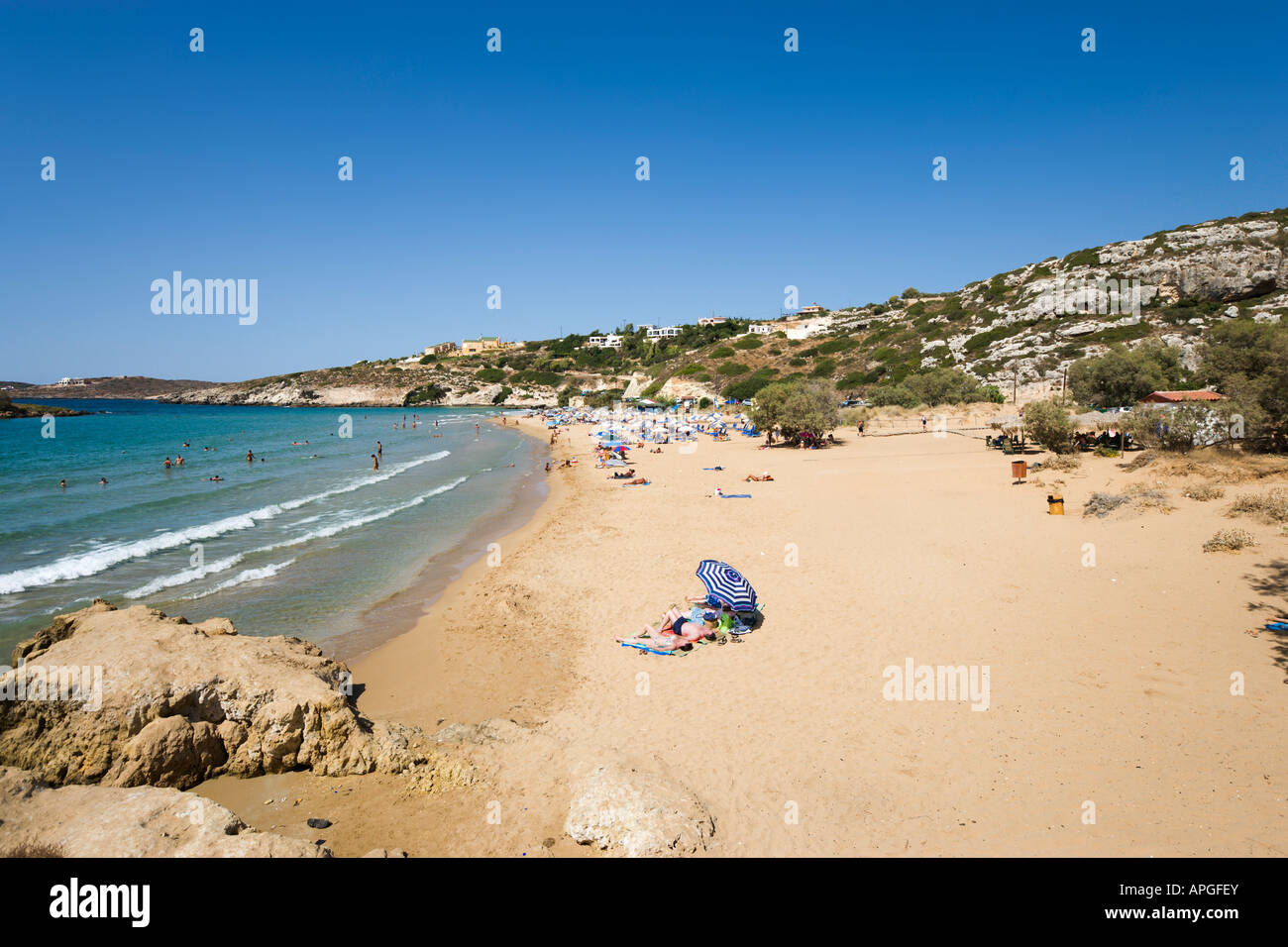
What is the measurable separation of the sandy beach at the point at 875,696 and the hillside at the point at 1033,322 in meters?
38.1

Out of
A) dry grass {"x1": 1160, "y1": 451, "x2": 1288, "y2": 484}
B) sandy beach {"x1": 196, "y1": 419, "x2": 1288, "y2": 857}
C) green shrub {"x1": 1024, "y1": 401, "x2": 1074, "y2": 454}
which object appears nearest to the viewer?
sandy beach {"x1": 196, "y1": 419, "x2": 1288, "y2": 857}

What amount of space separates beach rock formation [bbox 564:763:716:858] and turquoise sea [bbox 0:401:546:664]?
7108 millimetres

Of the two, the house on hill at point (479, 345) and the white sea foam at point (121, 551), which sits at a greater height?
the house on hill at point (479, 345)

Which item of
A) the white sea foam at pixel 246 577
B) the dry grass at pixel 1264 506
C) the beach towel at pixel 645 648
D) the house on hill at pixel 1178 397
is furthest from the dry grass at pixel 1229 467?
the white sea foam at pixel 246 577

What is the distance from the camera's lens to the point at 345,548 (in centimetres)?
1834

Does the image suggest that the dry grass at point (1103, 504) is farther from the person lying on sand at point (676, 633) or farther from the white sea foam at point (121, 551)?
the white sea foam at point (121, 551)

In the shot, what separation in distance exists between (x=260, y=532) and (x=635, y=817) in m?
19.9

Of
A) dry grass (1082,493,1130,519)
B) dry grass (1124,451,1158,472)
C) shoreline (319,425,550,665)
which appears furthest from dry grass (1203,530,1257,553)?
shoreline (319,425,550,665)

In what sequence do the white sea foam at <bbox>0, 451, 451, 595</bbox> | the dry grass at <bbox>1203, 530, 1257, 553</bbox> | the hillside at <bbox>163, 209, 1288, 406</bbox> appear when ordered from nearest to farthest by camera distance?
the dry grass at <bbox>1203, 530, 1257, 553</bbox> < the white sea foam at <bbox>0, 451, 451, 595</bbox> < the hillside at <bbox>163, 209, 1288, 406</bbox>

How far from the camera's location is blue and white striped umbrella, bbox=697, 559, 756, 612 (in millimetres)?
10625

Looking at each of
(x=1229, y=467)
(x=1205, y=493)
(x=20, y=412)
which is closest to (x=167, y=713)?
(x=1205, y=493)

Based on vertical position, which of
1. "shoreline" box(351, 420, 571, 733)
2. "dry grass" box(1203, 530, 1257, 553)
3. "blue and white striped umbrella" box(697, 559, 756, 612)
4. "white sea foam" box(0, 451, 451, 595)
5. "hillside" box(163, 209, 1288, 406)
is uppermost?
"hillside" box(163, 209, 1288, 406)

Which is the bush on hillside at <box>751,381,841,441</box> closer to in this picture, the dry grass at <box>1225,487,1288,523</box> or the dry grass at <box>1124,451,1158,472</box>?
the dry grass at <box>1124,451,1158,472</box>

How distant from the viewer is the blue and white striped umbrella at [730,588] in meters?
10.6
